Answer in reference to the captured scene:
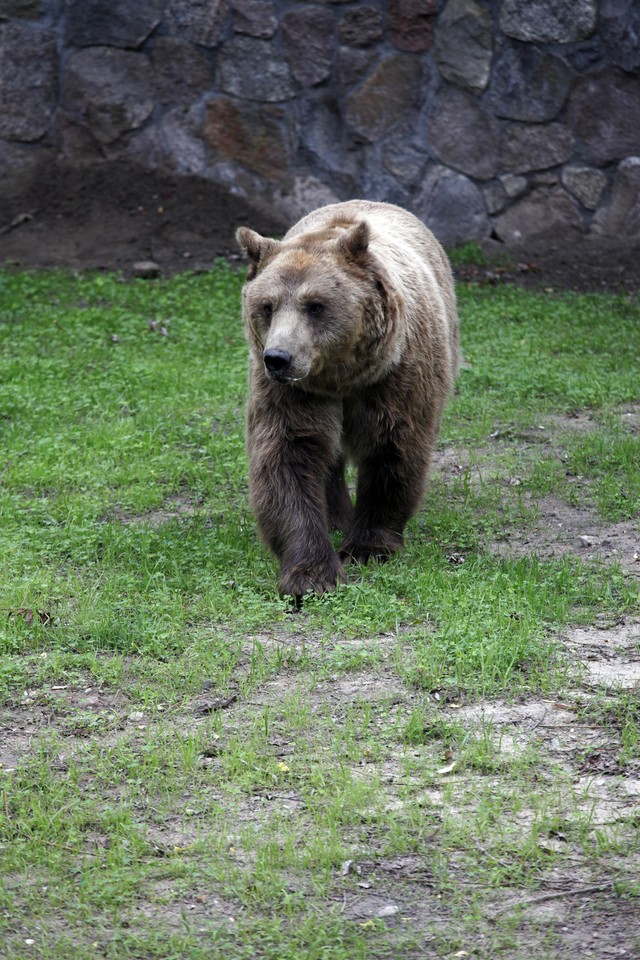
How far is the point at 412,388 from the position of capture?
559cm

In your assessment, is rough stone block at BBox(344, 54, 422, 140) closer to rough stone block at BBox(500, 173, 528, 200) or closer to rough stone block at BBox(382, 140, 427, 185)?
rough stone block at BBox(382, 140, 427, 185)

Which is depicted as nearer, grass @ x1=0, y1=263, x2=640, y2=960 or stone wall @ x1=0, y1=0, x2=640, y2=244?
grass @ x1=0, y1=263, x2=640, y2=960

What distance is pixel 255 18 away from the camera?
1155 cm

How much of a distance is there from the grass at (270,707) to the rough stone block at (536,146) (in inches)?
169

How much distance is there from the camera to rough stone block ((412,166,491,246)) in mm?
11602

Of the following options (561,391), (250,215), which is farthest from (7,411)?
(250,215)

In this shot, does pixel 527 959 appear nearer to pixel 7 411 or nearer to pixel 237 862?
pixel 237 862

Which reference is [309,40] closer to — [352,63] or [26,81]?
[352,63]

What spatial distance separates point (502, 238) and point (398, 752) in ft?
28.1

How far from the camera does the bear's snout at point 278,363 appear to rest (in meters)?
5.01

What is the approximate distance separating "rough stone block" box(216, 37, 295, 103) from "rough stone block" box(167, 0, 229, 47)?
164 millimetres

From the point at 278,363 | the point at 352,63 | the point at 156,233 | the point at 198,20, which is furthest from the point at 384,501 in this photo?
the point at 198,20

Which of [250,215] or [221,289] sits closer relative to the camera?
[221,289]

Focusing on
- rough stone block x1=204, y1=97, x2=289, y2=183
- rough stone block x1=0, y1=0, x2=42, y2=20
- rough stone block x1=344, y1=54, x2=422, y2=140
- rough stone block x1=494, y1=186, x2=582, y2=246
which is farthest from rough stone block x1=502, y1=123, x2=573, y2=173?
rough stone block x1=0, y1=0, x2=42, y2=20
